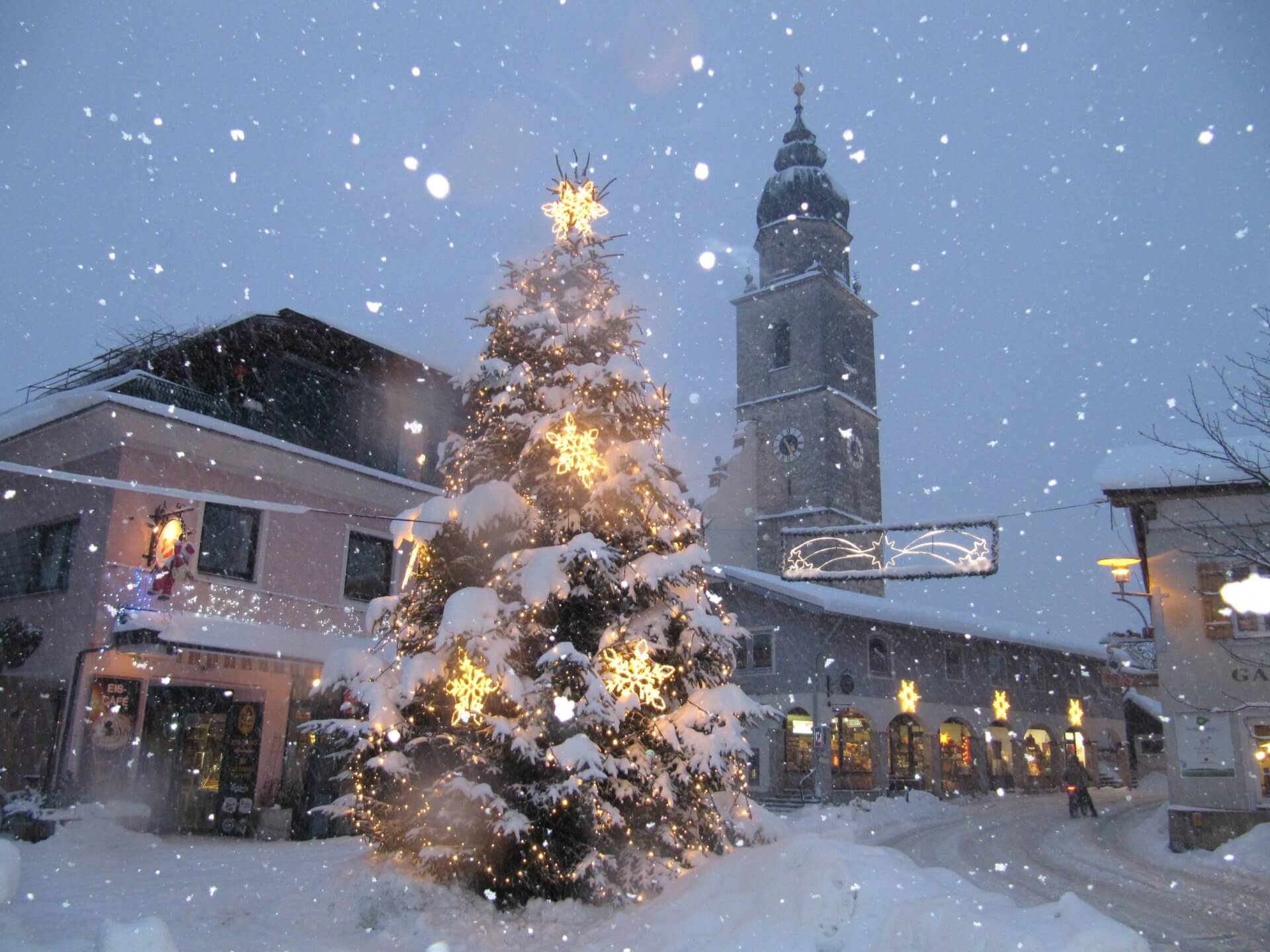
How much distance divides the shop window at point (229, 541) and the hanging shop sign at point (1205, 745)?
54.1ft

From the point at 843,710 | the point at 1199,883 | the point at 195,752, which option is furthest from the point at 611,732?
the point at 843,710

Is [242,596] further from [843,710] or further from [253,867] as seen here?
[843,710]

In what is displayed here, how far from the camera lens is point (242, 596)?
16281 mm

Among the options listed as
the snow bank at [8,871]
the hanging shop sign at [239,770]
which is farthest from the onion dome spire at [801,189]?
the snow bank at [8,871]

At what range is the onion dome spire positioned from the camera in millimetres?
48969

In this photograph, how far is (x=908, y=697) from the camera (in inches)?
1195

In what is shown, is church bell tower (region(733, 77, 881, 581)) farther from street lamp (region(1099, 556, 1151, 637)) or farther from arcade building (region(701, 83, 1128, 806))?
street lamp (region(1099, 556, 1151, 637))

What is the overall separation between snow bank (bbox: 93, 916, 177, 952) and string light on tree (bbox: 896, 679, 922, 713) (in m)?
26.9

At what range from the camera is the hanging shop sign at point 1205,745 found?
16.1 meters

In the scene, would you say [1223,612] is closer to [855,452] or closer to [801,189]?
[855,452]

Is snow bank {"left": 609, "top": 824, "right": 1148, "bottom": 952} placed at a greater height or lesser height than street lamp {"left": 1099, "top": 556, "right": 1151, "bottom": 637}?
Answer: lesser

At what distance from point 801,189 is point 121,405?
40670 mm

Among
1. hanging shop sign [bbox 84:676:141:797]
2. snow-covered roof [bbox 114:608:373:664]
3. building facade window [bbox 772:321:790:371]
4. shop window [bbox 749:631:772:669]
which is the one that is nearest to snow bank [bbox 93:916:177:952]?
snow-covered roof [bbox 114:608:373:664]

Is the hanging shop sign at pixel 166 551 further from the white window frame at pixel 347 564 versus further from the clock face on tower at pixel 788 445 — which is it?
the clock face on tower at pixel 788 445
